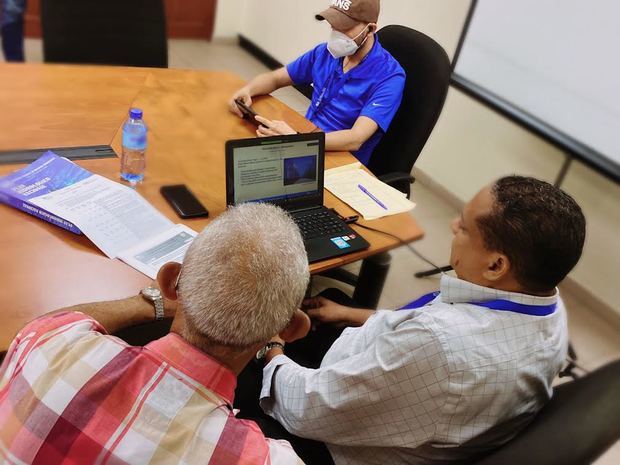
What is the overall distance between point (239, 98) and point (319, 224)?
79 cm

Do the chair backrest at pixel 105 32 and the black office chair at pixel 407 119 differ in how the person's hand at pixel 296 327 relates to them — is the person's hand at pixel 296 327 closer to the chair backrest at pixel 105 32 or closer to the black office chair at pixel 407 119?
the black office chair at pixel 407 119

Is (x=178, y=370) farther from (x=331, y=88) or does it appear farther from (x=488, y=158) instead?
(x=488, y=158)

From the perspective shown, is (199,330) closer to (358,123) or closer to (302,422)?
(302,422)

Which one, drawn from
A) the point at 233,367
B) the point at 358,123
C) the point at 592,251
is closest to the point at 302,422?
the point at 233,367

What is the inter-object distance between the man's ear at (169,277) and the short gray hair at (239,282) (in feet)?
0.32

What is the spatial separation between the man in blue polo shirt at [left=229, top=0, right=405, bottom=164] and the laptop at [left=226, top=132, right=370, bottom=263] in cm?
41

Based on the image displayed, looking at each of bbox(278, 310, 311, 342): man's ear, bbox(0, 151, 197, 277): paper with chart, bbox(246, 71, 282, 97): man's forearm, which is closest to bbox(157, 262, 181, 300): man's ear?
bbox(278, 310, 311, 342): man's ear

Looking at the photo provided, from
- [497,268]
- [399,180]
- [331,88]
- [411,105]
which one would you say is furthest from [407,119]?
[497,268]

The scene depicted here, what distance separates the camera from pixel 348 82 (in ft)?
7.11

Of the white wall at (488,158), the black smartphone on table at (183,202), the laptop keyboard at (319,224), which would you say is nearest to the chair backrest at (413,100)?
the laptop keyboard at (319,224)

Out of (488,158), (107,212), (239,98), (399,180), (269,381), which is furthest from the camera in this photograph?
(488,158)

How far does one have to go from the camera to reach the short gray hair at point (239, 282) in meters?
0.78

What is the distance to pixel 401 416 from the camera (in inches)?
39.9

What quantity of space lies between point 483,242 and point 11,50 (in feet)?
10.9
